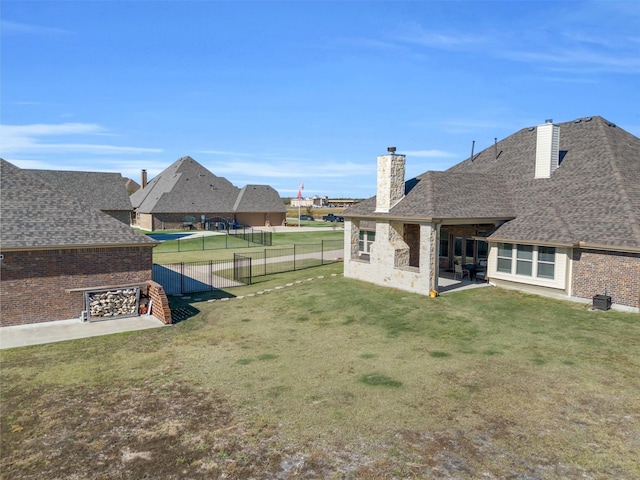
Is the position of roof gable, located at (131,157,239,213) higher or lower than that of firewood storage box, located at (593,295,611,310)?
higher

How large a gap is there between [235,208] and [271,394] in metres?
56.7

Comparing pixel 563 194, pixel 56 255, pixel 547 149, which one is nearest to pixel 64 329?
pixel 56 255

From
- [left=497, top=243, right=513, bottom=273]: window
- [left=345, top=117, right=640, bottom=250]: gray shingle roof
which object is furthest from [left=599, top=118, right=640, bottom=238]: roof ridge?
[left=497, top=243, right=513, bottom=273]: window

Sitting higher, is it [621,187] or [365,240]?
[621,187]

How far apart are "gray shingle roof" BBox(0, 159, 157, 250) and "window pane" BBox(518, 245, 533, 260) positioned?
1661 centimetres

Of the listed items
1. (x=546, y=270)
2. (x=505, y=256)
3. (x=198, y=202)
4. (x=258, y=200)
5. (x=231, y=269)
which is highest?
(x=258, y=200)

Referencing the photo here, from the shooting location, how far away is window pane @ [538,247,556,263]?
19.7m

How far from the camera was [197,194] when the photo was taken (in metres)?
64.6

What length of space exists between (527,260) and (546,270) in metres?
1.04

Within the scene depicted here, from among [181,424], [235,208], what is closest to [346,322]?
[181,424]

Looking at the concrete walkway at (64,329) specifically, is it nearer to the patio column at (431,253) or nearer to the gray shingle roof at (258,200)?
the patio column at (431,253)

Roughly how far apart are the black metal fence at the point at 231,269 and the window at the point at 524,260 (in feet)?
48.0

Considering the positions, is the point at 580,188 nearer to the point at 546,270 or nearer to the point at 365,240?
the point at 546,270

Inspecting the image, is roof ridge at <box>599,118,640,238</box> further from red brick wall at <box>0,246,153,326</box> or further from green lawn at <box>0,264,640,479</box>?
red brick wall at <box>0,246,153,326</box>
